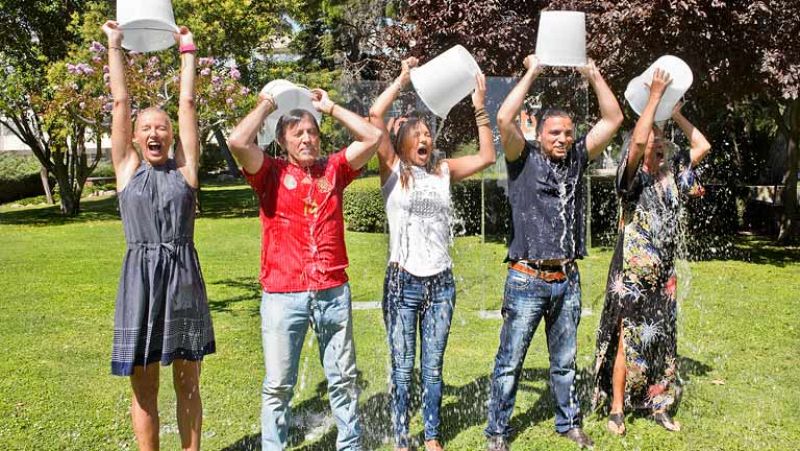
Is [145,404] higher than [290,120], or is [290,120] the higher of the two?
[290,120]

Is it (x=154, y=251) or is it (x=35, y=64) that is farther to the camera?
(x=35, y=64)

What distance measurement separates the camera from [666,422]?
4121mm

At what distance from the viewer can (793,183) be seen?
42.0ft

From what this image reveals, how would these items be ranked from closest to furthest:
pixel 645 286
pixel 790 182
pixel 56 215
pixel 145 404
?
pixel 145 404, pixel 645 286, pixel 790 182, pixel 56 215

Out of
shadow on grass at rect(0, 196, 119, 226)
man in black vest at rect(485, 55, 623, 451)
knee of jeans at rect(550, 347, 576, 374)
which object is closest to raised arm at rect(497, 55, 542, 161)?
man in black vest at rect(485, 55, 623, 451)

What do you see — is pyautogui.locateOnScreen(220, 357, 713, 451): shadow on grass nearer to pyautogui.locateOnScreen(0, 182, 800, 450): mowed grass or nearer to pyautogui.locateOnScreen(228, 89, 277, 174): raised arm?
pyautogui.locateOnScreen(0, 182, 800, 450): mowed grass

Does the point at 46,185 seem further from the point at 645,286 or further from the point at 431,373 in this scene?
the point at 645,286

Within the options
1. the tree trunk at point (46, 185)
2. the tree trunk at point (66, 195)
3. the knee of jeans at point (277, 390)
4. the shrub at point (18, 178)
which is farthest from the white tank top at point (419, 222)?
the shrub at point (18, 178)

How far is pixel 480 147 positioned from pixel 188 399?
1.86 meters

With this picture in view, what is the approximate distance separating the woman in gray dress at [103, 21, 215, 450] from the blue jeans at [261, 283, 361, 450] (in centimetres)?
30

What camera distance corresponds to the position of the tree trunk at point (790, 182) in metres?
12.9

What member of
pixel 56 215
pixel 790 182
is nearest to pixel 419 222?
pixel 790 182

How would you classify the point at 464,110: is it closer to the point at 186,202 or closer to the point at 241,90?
the point at 186,202

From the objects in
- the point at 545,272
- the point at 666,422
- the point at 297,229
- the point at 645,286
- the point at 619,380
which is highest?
the point at 297,229
